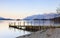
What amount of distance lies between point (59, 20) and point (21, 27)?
9.58 metres

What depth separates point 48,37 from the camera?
14.5m

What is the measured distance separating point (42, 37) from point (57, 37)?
1719 millimetres

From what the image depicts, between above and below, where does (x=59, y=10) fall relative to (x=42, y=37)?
above

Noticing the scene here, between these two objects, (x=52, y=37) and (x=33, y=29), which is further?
(x=33, y=29)

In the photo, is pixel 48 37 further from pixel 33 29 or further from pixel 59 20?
pixel 59 20

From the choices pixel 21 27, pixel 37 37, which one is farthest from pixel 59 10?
pixel 37 37

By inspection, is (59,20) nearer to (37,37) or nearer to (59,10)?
(59,10)

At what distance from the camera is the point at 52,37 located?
1431 centimetres

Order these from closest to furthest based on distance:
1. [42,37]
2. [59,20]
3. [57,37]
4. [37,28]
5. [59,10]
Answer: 1. [57,37]
2. [42,37]
3. [37,28]
4. [59,10]
5. [59,20]

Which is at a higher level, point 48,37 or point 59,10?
point 59,10

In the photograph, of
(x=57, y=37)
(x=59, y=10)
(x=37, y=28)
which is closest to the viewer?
(x=57, y=37)

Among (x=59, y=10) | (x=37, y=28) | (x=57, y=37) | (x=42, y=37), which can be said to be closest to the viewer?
(x=57, y=37)

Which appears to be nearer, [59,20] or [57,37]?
[57,37]

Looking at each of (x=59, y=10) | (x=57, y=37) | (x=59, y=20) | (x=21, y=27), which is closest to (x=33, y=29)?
(x=21, y=27)
